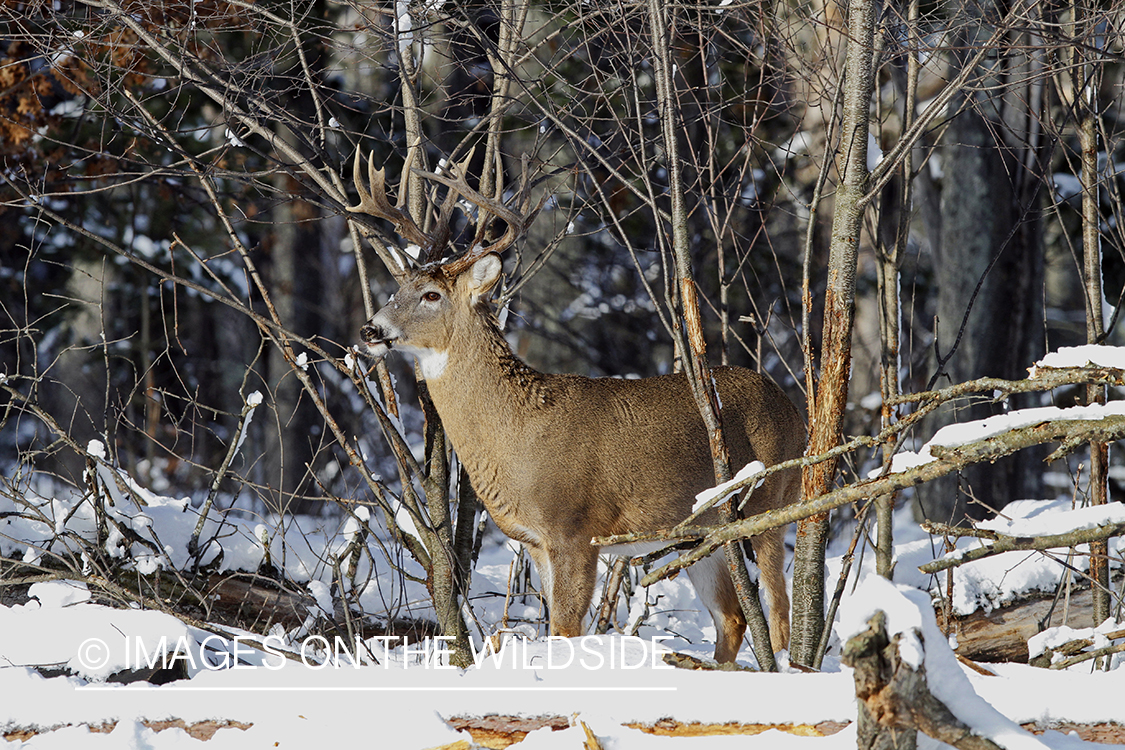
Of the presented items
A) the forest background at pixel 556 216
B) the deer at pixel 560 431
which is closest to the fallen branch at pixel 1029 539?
the forest background at pixel 556 216

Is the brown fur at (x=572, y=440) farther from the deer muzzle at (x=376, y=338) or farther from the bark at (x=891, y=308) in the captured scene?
the bark at (x=891, y=308)

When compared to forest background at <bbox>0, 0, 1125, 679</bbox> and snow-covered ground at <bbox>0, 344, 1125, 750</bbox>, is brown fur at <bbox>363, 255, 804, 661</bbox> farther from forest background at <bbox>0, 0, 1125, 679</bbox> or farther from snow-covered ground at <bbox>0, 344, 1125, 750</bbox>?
snow-covered ground at <bbox>0, 344, 1125, 750</bbox>

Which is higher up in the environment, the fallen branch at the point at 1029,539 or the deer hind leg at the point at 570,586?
the fallen branch at the point at 1029,539

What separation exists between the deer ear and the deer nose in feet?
1.58

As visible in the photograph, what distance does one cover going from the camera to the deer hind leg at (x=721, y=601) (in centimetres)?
533

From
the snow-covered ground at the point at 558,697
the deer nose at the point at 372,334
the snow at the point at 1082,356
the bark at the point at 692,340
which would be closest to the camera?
the snow-covered ground at the point at 558,697

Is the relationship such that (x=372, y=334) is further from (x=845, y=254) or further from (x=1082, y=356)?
(x=1082, y=356)

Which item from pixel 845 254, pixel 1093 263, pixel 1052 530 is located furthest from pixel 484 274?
pixel 1052 530

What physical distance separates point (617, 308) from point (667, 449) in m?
9.93

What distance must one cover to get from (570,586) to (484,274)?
1.52 meters

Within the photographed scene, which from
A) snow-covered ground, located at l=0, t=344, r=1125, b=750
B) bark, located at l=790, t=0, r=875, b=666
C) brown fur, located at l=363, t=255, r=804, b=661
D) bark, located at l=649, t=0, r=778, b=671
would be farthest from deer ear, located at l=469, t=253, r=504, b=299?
snow-covered ground, located at l=0, t=344, r=1125, b=750

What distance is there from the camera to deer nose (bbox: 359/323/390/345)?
497 centimetres

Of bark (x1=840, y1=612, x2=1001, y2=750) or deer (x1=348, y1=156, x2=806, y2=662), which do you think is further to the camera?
deer (x1=348, y1=156, x2=806, y2=662)

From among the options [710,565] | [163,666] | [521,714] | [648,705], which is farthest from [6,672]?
[710,565]
